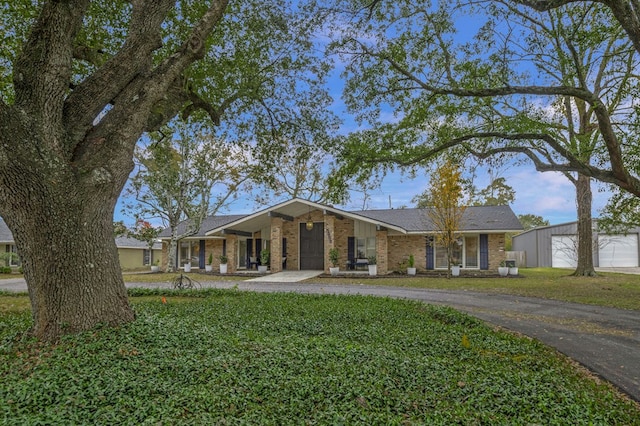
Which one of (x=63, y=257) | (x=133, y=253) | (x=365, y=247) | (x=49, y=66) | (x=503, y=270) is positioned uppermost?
(x=49, y=66)

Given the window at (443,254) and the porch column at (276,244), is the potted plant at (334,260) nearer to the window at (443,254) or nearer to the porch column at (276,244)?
the porch column at (276,244)

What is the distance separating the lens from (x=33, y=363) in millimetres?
4105

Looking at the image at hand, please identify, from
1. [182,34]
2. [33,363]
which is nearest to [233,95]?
[182,34]

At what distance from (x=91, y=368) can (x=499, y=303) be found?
9.59 meters

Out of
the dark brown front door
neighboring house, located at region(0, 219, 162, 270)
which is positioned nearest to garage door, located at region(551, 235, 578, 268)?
the dark brown front door

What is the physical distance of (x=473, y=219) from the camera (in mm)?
21016

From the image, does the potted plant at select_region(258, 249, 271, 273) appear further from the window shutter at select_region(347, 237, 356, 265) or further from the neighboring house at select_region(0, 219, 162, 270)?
the neighboring house at select_region(0, 219, 162, 270)

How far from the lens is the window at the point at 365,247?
835 inches

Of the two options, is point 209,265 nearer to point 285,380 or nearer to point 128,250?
point 128,250

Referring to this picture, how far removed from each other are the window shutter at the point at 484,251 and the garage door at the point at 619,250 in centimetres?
1136

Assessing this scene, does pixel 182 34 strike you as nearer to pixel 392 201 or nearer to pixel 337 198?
pixel 337 198

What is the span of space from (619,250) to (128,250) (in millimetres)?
36793

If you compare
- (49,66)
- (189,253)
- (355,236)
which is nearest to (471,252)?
(355,236)

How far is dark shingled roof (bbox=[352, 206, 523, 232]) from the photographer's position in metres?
19.8
